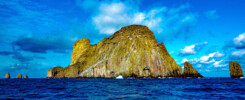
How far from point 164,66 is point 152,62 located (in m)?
11.6

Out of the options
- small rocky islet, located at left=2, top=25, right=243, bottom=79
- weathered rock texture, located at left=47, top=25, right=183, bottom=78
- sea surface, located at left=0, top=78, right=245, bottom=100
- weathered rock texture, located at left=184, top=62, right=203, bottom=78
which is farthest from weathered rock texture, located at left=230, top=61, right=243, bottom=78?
sea surface, located at left=0, top=78, right=245, bottom=100

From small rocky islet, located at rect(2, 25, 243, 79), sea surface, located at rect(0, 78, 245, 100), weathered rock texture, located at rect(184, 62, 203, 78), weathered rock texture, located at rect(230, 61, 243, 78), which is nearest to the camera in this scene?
sea surface, located at rect(0, 78, 245, 100)

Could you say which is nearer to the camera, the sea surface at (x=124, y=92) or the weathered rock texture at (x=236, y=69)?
the sea surface at (x=124, y=92)

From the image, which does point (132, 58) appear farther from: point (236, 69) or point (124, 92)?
point (124, 92)

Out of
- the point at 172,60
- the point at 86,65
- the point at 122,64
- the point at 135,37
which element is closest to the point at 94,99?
the point at 122,64

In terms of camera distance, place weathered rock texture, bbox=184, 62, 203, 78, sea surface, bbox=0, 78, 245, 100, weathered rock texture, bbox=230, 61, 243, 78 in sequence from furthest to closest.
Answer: weathered rock texture, bbox=184, 62, 203, 78
weathered rock texture, bbox=230, 61, 243, 78
sea surface, bbox=0, 78, 245, 100

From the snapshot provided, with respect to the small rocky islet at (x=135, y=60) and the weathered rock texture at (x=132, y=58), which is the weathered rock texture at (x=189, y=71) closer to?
the small rocky islet at (x=135, y=60)

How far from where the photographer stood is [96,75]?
522 ft

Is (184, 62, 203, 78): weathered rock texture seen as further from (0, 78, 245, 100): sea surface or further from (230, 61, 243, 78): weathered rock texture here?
(0, 78, 245, 100): sea surface

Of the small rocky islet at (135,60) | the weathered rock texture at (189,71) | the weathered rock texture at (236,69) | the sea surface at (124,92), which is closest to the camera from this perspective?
the sea surface at (124,92)

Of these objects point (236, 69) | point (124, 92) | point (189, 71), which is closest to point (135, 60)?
point (189, 71)

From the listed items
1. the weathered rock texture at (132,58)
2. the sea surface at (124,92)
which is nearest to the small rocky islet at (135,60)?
the weathered rock texture at (132,58)

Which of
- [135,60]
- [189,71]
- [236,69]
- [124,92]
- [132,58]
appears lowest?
[189,71]

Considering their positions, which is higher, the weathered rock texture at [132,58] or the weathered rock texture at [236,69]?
the weathered rock texture at [132,58]
